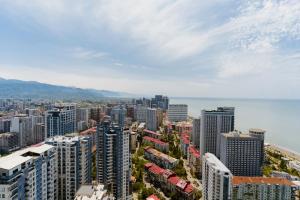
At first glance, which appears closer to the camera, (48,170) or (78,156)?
(48,170)

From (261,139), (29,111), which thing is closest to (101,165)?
(261,139)

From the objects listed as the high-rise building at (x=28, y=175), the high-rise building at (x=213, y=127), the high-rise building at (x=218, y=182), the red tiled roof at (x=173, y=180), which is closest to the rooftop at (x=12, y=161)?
the high-rise building at (x=28, y=175)

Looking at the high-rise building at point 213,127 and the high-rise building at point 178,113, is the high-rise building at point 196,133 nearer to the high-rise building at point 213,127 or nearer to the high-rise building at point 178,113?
the high-rise building at point 213,127

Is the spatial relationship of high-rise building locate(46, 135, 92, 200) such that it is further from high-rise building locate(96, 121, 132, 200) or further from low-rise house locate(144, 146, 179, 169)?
low-rise house locate(144, 146, 179, 169)

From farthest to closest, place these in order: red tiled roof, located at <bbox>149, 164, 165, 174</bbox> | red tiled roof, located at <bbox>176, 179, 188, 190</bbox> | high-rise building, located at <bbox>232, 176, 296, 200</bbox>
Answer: red tiled roof, located at <bbox>149, 164, 165, 174</bbox>
red tiled roof, located at <bbox>176, 179, 188, 190</bbox>
high-rise building, located at <bbox>232, 176, 296, 200</bbox>

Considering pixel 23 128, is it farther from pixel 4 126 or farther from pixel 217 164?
pixel 217 164

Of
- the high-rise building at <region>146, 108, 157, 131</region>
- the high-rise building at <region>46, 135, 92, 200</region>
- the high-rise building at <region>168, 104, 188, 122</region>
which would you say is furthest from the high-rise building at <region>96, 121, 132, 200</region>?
the high-rise building at <region>168, 104, 188, 122</region>

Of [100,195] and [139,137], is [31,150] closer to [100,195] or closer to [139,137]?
[100,195]
